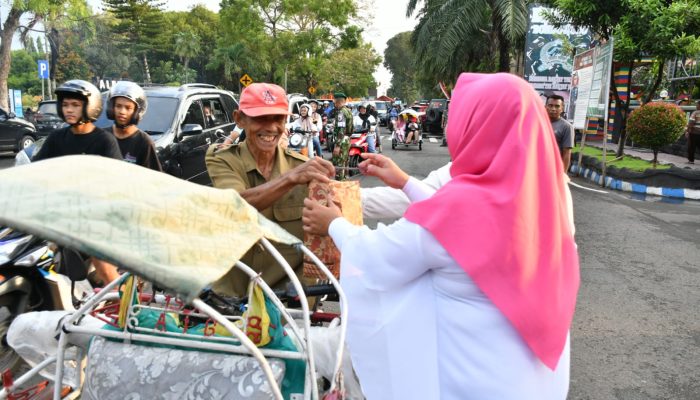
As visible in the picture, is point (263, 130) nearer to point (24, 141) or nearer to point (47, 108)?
point (24, 141)

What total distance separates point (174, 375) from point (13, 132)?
652 inches

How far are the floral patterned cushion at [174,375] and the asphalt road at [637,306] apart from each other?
244 centimetres

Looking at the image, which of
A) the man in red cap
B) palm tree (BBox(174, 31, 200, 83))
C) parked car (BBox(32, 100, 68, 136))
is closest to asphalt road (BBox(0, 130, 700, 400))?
the man in red cap

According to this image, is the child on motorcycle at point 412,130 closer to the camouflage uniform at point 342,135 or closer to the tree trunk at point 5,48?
the camouflage uniform at point 342,135

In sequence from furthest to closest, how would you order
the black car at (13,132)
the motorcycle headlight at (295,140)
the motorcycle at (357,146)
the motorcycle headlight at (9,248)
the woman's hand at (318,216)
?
the black car at (13,132)
the motorcycle at (357,146)
the motorcycle headlight at (295,140)
the motorcycle headlight at (9,248)
the woman's hand at (318,216)

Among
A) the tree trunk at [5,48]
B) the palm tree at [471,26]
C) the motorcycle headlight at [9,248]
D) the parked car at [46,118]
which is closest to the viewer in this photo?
the motorcycle headlight at [9,248]

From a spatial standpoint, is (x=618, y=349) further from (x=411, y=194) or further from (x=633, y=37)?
(x=633, y=37)

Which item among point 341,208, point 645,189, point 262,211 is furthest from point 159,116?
point 645,189

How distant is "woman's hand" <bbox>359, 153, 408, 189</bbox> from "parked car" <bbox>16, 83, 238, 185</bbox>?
546 centimetres

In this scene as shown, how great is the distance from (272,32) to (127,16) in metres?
26.5

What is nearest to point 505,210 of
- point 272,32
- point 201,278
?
point 201,278

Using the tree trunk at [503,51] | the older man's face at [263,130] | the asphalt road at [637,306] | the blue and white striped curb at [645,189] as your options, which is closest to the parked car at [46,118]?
the asphalt road at [637,306]

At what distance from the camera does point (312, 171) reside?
2240 mm

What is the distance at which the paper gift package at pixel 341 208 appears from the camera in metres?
2.10
